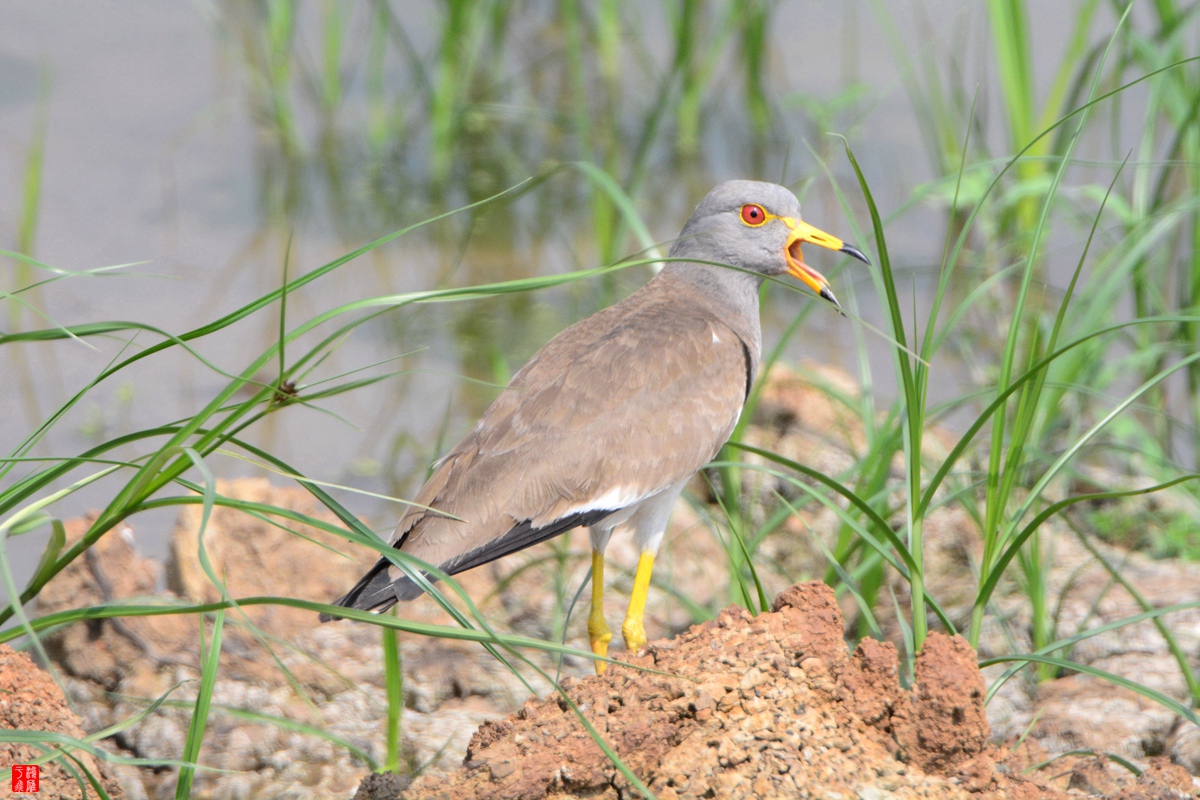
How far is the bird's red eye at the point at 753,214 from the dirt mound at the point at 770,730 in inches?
69.5

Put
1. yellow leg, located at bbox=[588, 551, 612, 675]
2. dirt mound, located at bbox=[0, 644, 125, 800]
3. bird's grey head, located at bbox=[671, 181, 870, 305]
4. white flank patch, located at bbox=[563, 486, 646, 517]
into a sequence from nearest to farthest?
dirt mound, located at bbox=[0, 644, 125, 800] < white flank patch, located at bbox=[563, 486, 646, 517] < yellow leg, located at bbox=[588, 551, 612, 675] < bird's grey head, located at bbox=[671, 181, 870, 305]

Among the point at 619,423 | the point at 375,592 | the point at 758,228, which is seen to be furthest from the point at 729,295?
the point at 375,592

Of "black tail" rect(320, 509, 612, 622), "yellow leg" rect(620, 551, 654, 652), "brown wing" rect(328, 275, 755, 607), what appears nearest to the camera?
"black tail" rect(320, 509, 612, 622)

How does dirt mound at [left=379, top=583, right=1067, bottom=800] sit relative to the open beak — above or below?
below

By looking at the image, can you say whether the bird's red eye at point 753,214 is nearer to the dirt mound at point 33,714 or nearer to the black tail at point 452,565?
the black tail at point 452,565

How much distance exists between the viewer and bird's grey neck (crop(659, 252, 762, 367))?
3.81 meters

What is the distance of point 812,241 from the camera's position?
3820 millimetres

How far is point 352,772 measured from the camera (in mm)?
3342

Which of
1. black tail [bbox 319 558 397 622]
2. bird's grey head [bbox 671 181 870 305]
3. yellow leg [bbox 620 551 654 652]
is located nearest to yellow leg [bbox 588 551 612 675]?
yellow leg [bbox 620 551 654 652]

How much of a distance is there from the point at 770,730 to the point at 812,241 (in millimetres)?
2028

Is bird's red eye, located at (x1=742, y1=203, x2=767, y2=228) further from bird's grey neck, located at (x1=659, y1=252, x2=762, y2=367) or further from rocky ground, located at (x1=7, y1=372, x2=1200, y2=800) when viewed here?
rocky ground, located at (x1=7, y1=372, x2=1200, y2=800)

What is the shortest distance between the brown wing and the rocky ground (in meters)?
0.35

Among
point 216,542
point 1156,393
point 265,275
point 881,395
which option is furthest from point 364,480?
point 1156,393

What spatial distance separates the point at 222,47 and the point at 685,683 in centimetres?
A: 719
